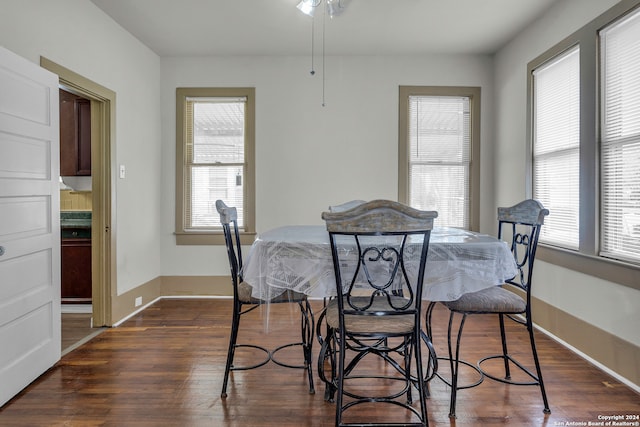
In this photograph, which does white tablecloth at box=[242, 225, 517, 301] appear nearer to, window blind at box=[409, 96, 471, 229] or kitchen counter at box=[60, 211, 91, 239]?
window blind at box=[409, 96, 471, 229]

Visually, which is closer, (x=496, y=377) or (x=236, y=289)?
(x=236, y=289)

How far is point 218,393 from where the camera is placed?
2.17 metres

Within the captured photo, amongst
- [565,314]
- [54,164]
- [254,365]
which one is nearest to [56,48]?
[54,164]

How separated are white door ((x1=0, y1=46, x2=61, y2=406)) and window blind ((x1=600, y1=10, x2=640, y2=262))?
3688 millimetres

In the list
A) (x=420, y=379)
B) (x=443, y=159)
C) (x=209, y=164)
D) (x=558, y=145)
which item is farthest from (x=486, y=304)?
(x=209, y=164)

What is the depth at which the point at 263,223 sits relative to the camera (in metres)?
4.26

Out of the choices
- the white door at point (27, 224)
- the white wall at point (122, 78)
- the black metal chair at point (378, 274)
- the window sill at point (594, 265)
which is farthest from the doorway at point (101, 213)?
the window sill at point (594, 265)

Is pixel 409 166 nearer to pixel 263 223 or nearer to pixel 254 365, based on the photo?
pixel 263 223

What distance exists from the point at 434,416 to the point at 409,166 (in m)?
2.84

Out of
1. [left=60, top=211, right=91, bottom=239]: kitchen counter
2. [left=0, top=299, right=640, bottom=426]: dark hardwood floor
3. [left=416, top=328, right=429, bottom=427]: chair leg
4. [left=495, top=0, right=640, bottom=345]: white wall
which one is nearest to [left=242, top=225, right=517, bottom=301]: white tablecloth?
[left=416, top=328, right=429, bottom=427]: chair leg

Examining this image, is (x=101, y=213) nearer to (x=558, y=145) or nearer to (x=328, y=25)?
(x=328, y=25)

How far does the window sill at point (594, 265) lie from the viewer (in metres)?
2.26

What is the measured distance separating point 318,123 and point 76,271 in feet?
9.65

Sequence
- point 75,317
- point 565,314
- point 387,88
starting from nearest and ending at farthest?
point 565,314 < point 75,317 < point 387,88
